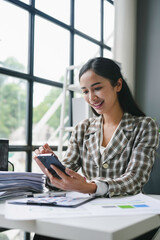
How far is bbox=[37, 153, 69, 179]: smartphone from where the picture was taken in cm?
98

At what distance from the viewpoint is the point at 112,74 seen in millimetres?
1501

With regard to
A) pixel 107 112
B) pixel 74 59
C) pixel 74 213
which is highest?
pixel 74 59

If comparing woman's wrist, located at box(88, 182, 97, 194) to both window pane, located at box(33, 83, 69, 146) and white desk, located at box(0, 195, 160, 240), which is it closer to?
white desk, located at box(0, 195, 160, 240)

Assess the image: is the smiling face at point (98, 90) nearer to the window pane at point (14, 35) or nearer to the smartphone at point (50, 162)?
the smartphone at point (50, 162)

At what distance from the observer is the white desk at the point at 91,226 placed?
0.59 meters

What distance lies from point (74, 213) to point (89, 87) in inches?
31.6

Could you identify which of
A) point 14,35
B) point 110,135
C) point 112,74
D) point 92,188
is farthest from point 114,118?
point 14,35

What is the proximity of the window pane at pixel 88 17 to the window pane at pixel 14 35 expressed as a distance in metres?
0.84

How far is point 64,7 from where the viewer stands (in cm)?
318

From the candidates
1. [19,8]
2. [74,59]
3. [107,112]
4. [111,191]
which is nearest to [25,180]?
[111,191]

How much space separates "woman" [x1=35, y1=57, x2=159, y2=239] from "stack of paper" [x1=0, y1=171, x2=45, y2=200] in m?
0.14

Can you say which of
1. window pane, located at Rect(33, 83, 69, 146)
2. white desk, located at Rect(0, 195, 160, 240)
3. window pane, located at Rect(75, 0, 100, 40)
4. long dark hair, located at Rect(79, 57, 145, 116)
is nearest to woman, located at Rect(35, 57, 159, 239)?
long dark hair, located at Rect(79, 57, 145, 116)

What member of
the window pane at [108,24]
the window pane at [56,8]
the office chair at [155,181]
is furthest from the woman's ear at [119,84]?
the window pane at [108,24]

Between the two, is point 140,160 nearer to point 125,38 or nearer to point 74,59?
point 74,59
